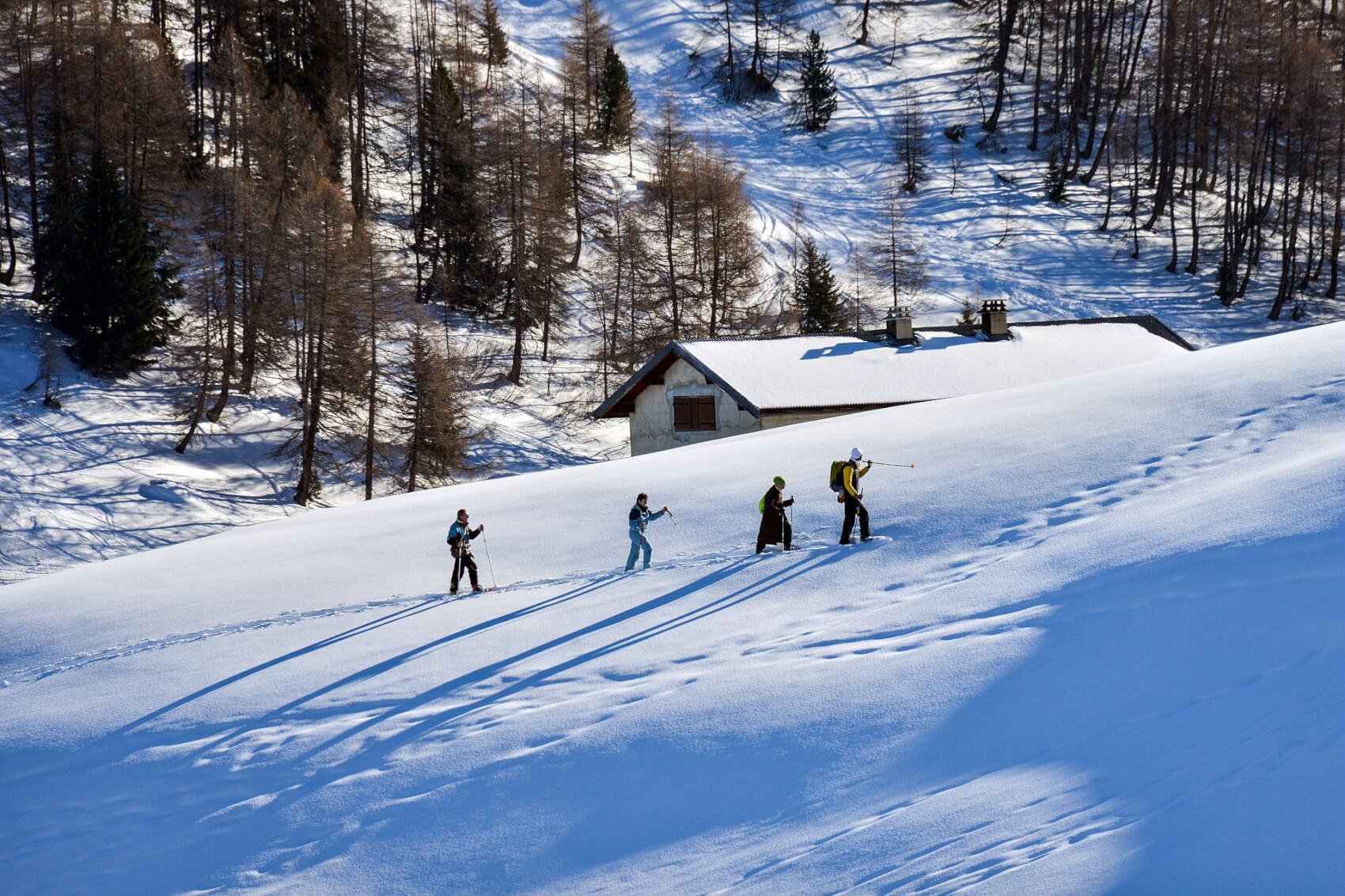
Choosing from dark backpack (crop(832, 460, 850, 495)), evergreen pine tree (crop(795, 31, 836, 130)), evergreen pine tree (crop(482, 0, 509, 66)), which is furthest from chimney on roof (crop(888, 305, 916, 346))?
evergreen pine tree (crop(482, 0, 509, 66))

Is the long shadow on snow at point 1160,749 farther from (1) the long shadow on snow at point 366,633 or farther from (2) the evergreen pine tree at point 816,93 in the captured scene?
(2) the evergreen pine tree at point 816,93

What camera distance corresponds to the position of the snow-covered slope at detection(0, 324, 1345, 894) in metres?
8.91

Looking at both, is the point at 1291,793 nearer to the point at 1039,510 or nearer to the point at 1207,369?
the point at 1039,510

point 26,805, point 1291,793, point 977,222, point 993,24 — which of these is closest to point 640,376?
point 26,805

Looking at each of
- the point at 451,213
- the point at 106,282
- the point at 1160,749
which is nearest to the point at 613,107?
the point at 451,213

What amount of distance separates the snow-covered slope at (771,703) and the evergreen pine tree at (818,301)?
32.5m

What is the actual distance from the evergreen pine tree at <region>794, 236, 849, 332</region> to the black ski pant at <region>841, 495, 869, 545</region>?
116ft

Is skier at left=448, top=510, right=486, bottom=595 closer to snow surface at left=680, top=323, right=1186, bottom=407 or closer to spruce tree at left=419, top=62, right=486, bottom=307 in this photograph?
snow surface at left=680, top=323, right=1186, bottom=407

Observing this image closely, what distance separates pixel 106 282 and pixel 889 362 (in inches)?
1070

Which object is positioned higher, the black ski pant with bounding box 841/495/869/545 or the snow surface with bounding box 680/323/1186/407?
the snow surface with bounding box 680/323/1186/407

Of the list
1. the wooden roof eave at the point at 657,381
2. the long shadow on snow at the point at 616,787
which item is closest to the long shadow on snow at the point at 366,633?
the long shadow on snow at the point at 616,787

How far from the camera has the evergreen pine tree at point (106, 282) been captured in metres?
38.2

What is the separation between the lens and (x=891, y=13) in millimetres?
89312

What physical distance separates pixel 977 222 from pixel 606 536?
175 ft
